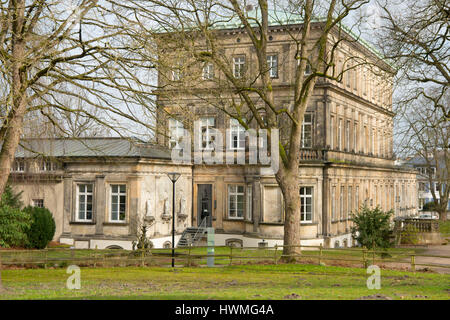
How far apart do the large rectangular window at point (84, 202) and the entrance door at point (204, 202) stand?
8032 mm

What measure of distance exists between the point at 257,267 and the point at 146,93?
10471mm

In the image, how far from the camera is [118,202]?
32.6 meters

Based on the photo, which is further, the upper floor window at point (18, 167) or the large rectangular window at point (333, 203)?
the large rectangular window at point (333, 203)

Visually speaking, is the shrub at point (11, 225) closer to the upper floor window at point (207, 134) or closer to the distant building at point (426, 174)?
the upper floor window at point (207, 134)

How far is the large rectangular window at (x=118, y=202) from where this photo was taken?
32.5 m

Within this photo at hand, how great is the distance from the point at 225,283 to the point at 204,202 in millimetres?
21101

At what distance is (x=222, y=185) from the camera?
3697cm

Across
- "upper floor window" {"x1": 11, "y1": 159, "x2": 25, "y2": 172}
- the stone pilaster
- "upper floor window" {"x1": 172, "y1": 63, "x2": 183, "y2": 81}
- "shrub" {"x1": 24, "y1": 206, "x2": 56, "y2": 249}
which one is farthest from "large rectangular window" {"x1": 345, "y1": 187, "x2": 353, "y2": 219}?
"upper floor window" {"x1": 172, "y1": 63, "x2": 183, "y2": 81}

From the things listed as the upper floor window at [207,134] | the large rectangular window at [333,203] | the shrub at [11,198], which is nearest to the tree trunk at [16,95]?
the shrub at [11,198]

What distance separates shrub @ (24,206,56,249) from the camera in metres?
29.2

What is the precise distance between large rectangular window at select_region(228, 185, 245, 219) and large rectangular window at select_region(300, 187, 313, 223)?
4.69 m

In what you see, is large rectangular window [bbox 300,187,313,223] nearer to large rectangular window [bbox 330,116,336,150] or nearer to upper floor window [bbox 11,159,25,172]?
large rectangular window [bbox 330,116,336,150]
